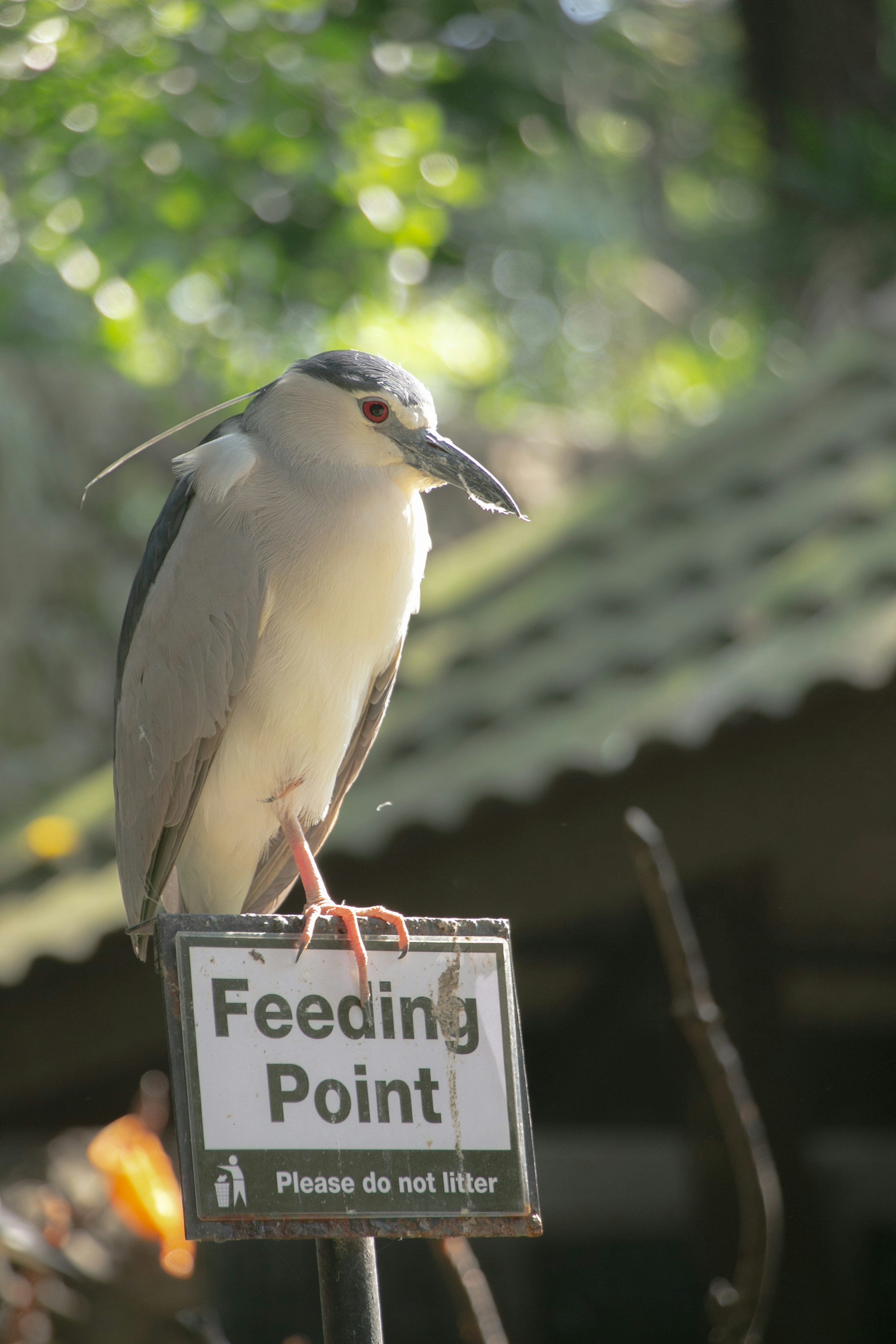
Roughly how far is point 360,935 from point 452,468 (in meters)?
0.92

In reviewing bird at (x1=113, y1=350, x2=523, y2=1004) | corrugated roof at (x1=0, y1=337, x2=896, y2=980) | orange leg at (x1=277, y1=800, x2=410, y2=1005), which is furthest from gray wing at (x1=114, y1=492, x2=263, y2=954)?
corrugated roof at (x1=0, y1=337, x2=896, y2=980)

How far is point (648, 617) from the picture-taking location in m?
3.75

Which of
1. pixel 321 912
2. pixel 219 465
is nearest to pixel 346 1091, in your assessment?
pixel 321 912

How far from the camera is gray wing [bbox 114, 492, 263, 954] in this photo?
234 centimetres

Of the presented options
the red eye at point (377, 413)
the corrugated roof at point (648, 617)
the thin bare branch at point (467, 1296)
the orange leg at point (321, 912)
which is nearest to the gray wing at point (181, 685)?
the orange leg at point (321, 912)

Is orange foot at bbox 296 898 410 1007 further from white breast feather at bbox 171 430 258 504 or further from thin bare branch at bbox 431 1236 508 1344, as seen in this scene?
white breast feather at bbox 171 430 258 504

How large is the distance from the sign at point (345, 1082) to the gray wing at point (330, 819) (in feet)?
3.46

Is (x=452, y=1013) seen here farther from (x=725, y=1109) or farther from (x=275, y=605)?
(x=275, y=605)

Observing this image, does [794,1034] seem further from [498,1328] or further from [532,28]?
[532,28]

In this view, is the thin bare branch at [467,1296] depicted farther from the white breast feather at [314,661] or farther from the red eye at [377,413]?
the red eye at [377,413]

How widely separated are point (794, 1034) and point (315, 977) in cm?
220

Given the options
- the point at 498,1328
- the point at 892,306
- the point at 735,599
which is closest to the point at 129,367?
the point at 892,306

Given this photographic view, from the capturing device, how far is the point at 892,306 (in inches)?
220

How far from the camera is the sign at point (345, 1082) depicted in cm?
138
